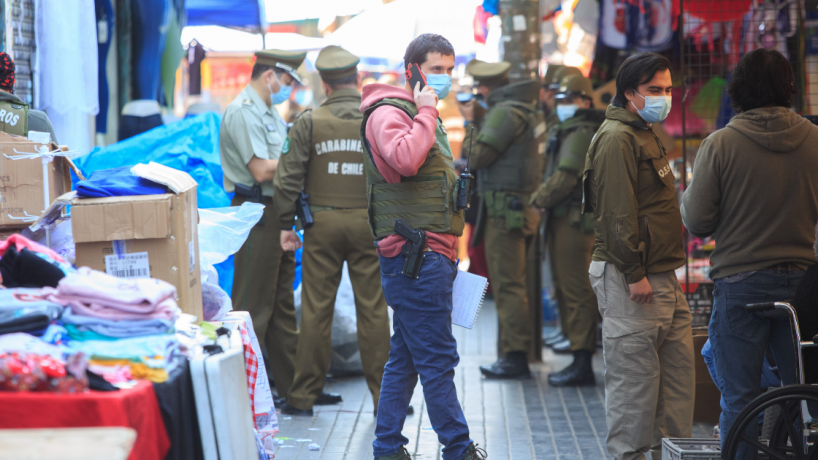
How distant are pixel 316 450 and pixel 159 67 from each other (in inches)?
154

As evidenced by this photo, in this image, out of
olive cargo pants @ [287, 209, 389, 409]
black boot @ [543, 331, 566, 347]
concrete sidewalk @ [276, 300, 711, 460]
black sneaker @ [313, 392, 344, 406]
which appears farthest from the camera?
black boot @ [543, 331, 566, 347]

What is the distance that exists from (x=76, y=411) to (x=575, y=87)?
4933 millimetres

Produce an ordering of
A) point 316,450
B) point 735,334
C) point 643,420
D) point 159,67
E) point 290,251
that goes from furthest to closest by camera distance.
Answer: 1. point 159,67
2. point 290,251
3. point 316,450
4. point 643,420
5. point 735,334

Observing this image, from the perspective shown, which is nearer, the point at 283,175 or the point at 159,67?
the point at 283,175

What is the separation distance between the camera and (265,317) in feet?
17.1

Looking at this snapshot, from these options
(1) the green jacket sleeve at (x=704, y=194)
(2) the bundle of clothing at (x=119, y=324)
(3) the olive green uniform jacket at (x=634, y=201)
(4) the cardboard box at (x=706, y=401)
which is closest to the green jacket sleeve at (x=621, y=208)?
(3) the olive green uniform jacket at (x=634, y=201)

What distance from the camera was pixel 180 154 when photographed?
569cm

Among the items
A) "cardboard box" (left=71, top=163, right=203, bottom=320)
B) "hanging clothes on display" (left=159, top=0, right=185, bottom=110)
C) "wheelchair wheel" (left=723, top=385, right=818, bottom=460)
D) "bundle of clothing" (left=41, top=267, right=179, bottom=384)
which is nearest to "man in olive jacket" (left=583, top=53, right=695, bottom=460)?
"wheelchair wheel" (left=723, top=385, right=818, bottom=460)

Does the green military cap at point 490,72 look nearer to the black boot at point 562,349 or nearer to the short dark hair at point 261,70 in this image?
the short dark hair at point 261,70

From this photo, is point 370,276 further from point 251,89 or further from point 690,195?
point 690,195

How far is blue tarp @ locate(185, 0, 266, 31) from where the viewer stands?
8.33 meters

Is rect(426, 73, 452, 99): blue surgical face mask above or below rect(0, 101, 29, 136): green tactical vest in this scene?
above

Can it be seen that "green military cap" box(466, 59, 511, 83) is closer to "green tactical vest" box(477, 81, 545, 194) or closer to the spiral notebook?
"green tactical vest" box(477, 81, 545, 194)

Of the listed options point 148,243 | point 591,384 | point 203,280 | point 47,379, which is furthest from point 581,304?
point 47,379
